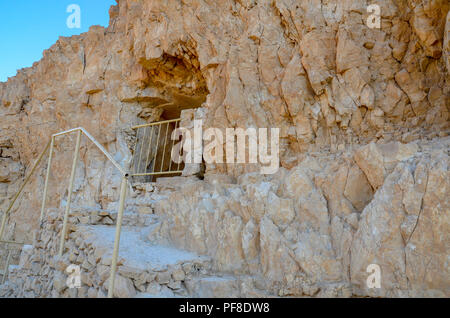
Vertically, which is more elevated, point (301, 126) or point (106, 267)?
point (301, 126)

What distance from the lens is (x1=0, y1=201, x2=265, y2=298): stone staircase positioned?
3.17 meters

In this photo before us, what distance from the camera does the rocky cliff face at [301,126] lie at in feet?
9.78

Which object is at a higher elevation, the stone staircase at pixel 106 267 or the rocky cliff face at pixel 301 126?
the rocky cliff face at pixel 301 126

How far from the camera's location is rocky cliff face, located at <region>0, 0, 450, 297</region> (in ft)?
9.78

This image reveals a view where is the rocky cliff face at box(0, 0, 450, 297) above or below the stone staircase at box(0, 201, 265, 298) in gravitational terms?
above

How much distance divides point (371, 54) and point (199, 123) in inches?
132

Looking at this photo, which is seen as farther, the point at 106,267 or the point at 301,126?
the point at 301,126

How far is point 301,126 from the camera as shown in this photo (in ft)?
17.0

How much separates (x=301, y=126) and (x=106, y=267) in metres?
3.57

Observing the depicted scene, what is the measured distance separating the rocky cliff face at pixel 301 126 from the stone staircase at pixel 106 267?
0.28 metres

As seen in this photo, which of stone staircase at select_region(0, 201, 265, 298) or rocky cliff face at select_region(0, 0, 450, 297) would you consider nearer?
rocky cliff face at select_region(0, 0, 450, 297)

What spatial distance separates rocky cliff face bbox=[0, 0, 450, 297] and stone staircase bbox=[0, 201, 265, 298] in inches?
11.2
